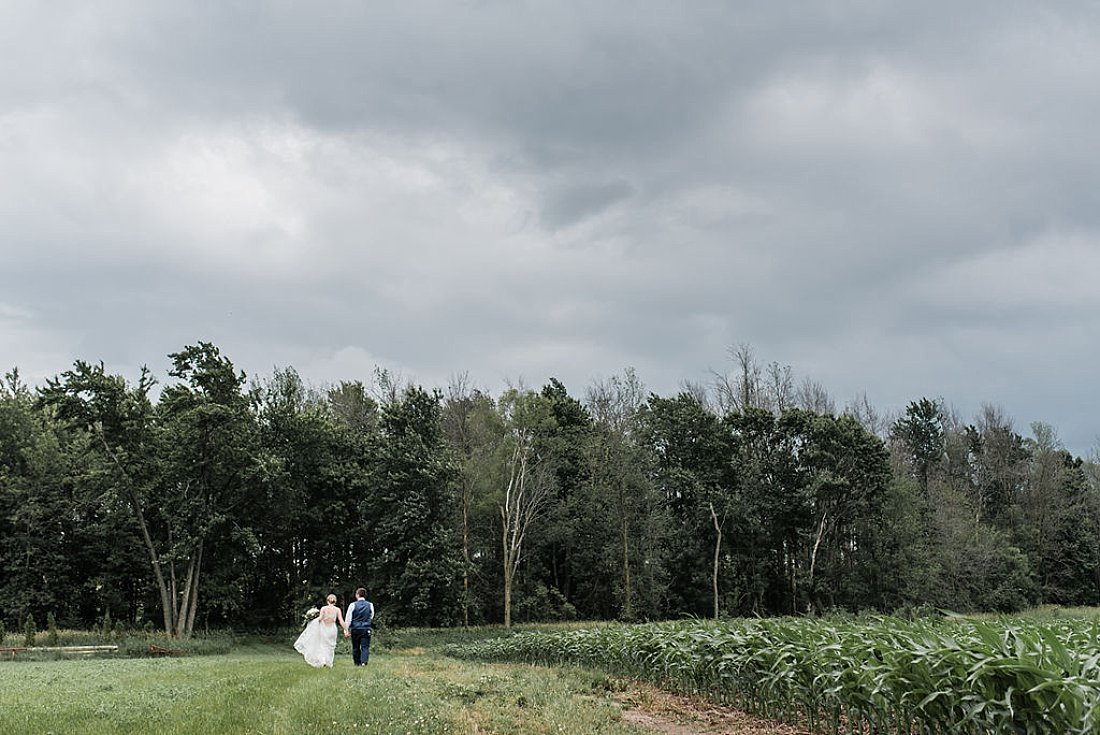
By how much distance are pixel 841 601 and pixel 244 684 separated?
133 ft

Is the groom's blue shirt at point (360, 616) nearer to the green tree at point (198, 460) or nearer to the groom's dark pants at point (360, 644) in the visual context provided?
the groom's dark pants at point (360, 644)

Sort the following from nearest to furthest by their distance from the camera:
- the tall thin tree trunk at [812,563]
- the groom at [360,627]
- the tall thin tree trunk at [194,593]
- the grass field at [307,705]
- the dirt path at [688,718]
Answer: the grass field at [307,705] < the dirt path at [688,718] < the groom at [360,627] < the tall thin tree trunk at [194,593] < the tall thin tree trunk at [812,563]

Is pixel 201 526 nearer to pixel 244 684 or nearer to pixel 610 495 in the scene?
pixel 610 495

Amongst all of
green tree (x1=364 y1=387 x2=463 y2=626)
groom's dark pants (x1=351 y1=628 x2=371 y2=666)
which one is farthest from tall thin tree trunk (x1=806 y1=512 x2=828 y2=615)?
groom's dark pants (x1=351 y1=628 x2=371 y2=666)

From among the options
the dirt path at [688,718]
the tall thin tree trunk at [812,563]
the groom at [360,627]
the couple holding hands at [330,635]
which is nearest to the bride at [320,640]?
the couple holding hands at [330,635]

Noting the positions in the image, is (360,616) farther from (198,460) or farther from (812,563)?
(812,563)

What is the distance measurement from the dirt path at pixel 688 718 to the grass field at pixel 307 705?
1.14 feet

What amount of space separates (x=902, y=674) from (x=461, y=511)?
37.8 meters

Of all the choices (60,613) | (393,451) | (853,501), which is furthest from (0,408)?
(853,501)

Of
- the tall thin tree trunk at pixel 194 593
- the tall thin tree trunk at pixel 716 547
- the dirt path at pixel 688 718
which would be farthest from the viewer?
the tall thin tree trunk at pixel 716 547

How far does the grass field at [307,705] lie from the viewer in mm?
7680

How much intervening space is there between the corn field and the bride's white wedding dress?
6.95 metres

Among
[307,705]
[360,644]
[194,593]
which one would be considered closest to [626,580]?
[194,593]

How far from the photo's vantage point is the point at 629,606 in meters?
42.5
